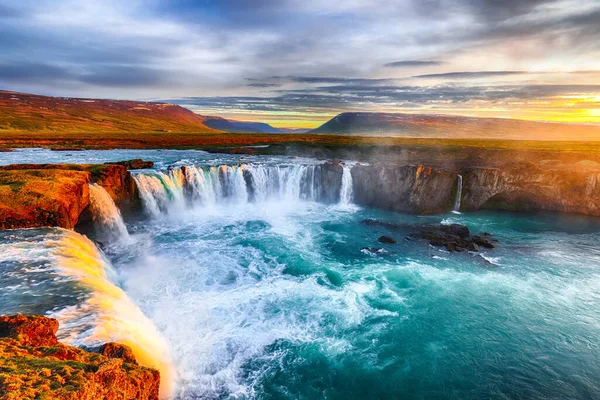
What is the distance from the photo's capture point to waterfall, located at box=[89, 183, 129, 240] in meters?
25.8

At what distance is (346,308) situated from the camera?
57.9ft

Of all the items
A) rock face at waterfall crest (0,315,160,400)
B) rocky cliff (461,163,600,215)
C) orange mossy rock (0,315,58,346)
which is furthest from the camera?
rocky cliff (461,163,600,215)

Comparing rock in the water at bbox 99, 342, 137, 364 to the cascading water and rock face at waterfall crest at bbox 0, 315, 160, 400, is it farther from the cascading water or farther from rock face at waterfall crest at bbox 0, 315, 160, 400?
the cascading water

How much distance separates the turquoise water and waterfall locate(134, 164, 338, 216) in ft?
17.5

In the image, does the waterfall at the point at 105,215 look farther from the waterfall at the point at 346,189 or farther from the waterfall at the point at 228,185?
the waterfall at the point at 346,189

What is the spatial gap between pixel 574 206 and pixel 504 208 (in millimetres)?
7434

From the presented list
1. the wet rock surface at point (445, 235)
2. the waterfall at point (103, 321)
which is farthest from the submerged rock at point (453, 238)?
the waterfall at point (103, 321)

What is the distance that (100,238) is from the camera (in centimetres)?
2539

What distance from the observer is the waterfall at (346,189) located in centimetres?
4131

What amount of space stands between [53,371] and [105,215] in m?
23.1

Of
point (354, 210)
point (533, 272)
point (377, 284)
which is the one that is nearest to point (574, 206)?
point (533, 272)

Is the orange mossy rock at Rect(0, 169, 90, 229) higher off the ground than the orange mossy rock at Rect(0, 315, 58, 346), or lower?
higher

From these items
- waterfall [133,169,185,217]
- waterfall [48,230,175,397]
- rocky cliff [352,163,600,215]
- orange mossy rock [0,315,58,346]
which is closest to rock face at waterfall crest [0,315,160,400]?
orange mossy rock [0,315,58,346]

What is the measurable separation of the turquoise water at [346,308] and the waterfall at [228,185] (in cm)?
533
